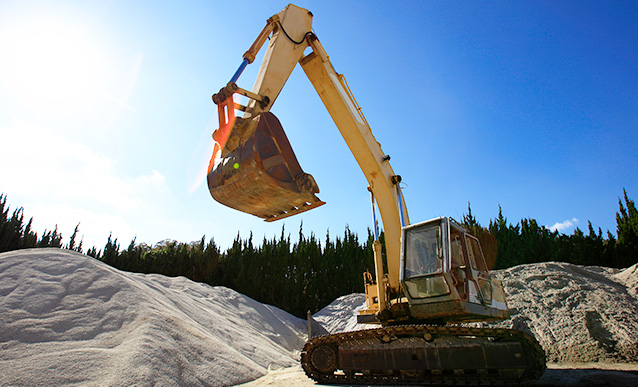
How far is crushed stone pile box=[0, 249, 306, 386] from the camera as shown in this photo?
3996mm

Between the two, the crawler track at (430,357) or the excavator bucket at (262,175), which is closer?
the crawler track at (430,357)

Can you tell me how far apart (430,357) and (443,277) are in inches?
35.5

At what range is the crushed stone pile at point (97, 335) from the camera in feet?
13.1

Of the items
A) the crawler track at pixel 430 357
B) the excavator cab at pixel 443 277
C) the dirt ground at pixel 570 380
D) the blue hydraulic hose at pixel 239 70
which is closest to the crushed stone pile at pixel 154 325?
the dirt ground at pixel 570 380

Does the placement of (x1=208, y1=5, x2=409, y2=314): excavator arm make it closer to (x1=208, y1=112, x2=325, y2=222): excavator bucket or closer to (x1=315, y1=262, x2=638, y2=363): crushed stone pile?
(x1=208, y1=112, x2=325, y2=222): excavator bucket

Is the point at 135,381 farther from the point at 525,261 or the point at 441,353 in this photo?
the point at 525,261

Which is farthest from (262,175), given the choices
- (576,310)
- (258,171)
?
(576,310)

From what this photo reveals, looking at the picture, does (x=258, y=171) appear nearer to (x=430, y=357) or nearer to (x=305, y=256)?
(x=430, y=357)

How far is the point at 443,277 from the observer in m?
4.16

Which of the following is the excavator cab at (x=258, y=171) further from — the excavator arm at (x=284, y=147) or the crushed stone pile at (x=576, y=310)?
the crushed stone pile at (x=576, y=310)

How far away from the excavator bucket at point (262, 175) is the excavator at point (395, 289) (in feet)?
0.04

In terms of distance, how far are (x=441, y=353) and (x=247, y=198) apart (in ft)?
9.47

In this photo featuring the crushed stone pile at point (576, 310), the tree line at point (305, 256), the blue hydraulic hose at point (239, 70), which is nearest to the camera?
the blue hydraulic hose at point (239, 70)

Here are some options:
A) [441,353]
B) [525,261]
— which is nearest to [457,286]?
[441,353]
